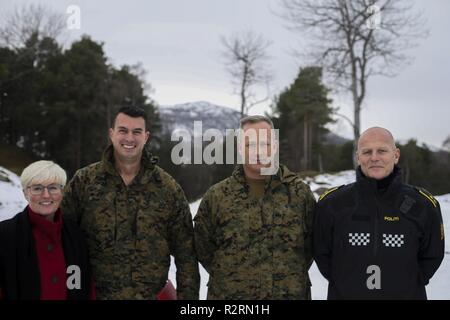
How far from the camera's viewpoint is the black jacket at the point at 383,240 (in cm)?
320

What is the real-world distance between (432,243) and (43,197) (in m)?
3.00

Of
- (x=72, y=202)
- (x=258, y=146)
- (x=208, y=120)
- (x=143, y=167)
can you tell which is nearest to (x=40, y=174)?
(x=72, y=202)

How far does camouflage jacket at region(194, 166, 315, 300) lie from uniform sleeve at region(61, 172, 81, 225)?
1.12 m

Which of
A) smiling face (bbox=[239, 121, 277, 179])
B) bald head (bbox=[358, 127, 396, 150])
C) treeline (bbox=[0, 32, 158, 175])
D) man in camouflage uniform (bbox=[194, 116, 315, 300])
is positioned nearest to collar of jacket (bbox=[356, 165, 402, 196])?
bald head (bbox=[358, 127, 396, 150])

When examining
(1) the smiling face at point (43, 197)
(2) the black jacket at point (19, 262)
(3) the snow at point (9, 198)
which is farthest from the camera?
(3) the snow at point (9, 198)

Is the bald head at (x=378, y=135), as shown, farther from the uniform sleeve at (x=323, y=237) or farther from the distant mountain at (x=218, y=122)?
the distant mountain at (x=218, y=122)

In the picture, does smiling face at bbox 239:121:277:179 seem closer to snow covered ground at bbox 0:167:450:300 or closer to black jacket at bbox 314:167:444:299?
black jacket at bbox 314:167:444:299

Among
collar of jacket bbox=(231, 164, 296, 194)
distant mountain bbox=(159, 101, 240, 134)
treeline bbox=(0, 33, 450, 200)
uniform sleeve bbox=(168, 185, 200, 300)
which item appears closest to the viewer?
collar of jacket bbox=(231, 164, 296, 194)

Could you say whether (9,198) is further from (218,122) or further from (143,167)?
(218,122)

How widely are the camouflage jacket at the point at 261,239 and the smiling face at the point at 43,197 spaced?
125 cm

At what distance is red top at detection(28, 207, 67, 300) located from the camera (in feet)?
9.75

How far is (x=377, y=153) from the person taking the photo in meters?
3.29

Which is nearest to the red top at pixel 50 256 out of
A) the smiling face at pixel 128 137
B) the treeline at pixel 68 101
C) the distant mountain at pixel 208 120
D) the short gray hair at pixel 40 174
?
the short gray hair at pixel 40 174
